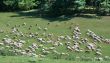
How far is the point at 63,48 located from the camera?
30.5m

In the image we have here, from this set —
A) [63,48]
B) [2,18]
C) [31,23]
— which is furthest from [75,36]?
[2,18]

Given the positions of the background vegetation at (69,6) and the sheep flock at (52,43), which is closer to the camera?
the sheep flock at (52,43)

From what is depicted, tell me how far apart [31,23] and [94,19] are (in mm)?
7585

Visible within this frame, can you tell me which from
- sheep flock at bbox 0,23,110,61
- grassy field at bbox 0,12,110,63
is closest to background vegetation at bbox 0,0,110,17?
grassy field at bbox 0,12,110,63

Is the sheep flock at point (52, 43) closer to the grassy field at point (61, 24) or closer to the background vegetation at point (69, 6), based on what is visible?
the grassy field at point (61, 24)

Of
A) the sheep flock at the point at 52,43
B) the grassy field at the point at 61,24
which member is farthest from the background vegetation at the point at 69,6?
the sheep flock at the point at 52,43

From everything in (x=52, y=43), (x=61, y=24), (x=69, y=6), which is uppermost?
(x=52, y=43)

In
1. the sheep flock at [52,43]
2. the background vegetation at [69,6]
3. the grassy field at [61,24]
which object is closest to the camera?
the sheep flock at [52,43]

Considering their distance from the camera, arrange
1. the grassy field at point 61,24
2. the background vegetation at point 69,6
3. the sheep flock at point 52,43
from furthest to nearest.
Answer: the background vegetation at point 69,6 < the grassy field at point 61,24 < the sheep flock at point 52,43

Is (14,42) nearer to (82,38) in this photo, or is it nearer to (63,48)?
(63,48)

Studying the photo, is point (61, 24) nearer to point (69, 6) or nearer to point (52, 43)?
point (69, 6)

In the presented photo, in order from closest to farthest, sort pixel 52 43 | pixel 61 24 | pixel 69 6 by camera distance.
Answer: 1. pixel 52 43
2. pixel 61 24
3. pixel 69 6

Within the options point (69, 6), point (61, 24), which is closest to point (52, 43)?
point (61, 24)

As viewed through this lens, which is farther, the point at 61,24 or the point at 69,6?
the point at 69,6
